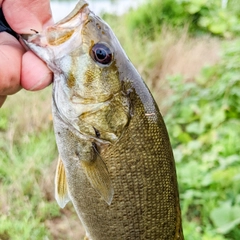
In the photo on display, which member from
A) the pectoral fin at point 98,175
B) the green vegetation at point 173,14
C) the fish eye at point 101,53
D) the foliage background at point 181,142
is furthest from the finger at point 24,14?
the green vegetation at point 173,14

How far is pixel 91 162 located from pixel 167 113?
337cm

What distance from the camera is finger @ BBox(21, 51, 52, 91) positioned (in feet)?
4.55

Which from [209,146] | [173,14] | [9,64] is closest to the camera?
[9,64]

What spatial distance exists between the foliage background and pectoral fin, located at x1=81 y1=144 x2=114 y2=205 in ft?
4.47

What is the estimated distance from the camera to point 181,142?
426cm

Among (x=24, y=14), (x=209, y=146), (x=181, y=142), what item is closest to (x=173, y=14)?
(x=181, y=142)

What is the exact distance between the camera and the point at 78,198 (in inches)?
65.6

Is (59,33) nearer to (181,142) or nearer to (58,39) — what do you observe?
(58,39)

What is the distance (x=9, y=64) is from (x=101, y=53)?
35 cm

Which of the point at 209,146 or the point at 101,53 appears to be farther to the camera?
the point at 209,146

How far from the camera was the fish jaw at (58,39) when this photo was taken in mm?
1407

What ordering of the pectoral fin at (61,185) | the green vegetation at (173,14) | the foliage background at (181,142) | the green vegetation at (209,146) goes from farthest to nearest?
the green vegetation at (173,14)
the foliage background at (181,142)
the green vegetation at (209,146)
the pectoral fin at (61,185)

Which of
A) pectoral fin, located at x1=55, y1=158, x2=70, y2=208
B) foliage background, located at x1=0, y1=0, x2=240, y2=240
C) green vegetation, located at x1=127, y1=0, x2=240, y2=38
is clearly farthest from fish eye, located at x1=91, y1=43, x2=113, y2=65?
green vegetation, located at x1=127, y1=0, x2=240, y2=38

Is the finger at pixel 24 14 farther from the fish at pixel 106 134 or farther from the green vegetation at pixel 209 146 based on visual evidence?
the green vegetation at pixel 209 146
